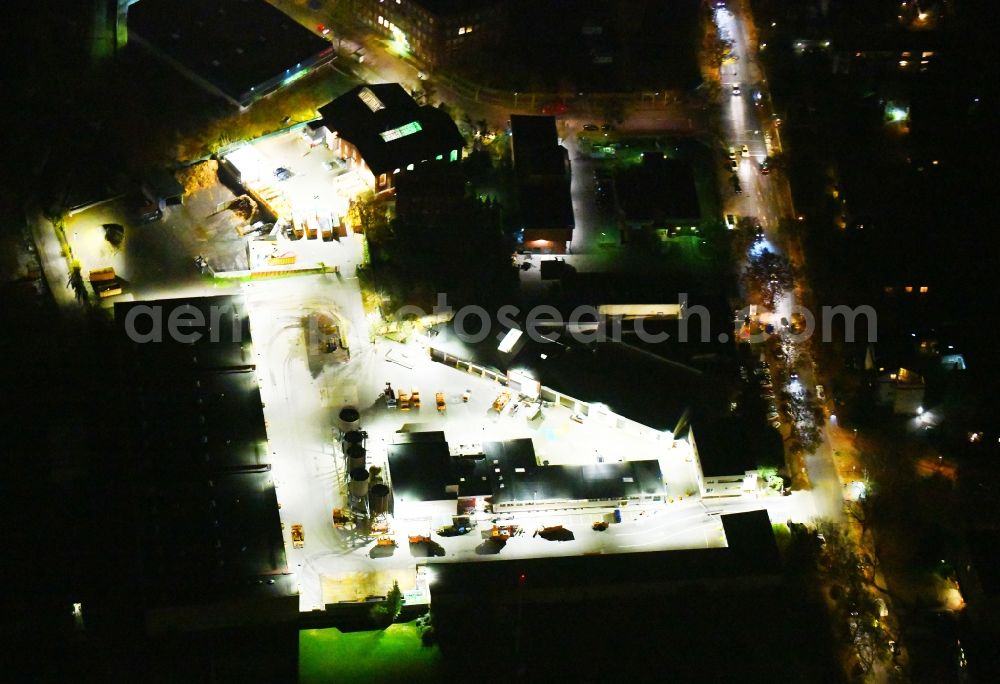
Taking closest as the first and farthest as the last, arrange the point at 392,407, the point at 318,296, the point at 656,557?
1. the point at 656,557
2. the point at 392,407
3. the point at 318,296

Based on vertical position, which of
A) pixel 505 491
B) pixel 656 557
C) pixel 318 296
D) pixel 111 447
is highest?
pixel 318 296

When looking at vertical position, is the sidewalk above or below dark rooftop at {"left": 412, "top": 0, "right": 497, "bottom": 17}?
below

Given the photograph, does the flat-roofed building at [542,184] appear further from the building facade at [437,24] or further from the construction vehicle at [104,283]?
the construction vehicle at [104,283]

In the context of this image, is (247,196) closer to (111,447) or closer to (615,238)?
(111,447)

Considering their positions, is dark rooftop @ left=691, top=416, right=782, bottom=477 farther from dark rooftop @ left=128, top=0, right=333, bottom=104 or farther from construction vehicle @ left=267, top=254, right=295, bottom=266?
dark rooftop @ left=128, top=0, right=333, bottom=104

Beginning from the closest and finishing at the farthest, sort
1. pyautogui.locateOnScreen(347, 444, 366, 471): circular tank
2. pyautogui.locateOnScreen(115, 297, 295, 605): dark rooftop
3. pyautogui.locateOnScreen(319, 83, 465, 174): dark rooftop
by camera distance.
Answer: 1. pyautogui.locateOnScreen(115, 297, 295, 605): dark rooftop
2. pyautogui.locateOnScreen(347, 444, 366, 471): circular tank
3. pyautogui.locateOnScreen(319, 83, 465, 174): dark rooftop

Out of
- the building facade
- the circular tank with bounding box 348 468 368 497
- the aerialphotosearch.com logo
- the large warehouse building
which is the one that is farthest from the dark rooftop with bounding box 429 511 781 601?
the building facade

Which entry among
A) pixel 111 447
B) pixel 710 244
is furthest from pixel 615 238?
pixel 111 447
